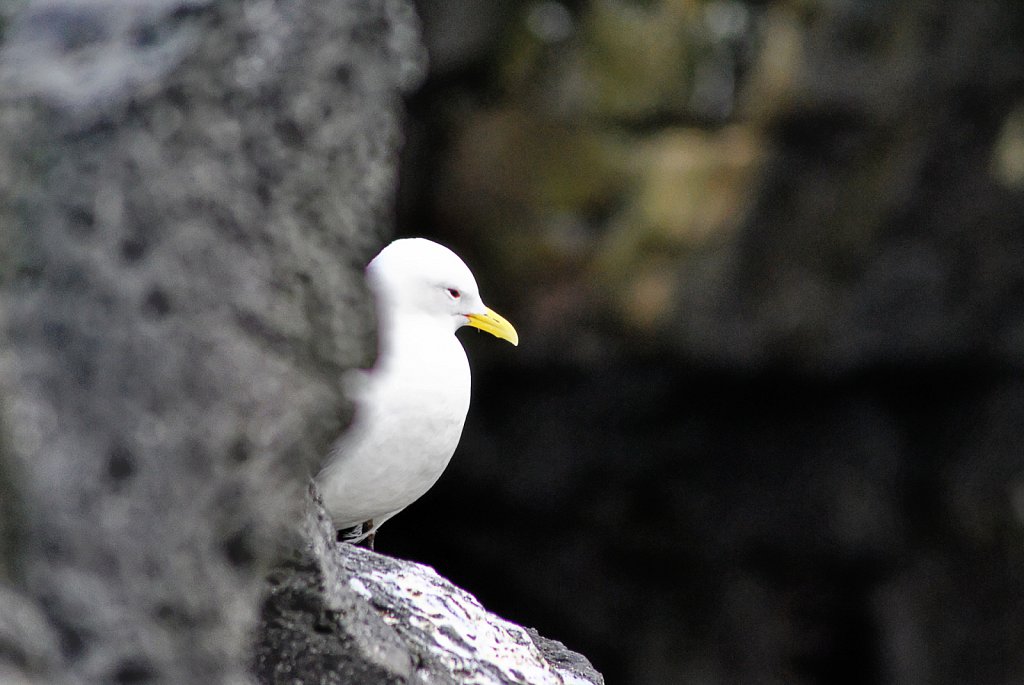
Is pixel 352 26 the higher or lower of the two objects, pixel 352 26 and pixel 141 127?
the higher

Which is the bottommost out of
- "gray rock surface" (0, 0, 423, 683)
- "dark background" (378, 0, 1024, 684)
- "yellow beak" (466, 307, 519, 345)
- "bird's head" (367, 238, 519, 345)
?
"dark background" (378, 0, 1024, 684)

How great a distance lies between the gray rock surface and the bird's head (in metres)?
1.61

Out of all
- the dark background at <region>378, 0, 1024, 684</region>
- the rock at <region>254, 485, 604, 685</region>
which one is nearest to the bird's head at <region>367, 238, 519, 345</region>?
the rock at <region>254, 485, 604, 685</region>

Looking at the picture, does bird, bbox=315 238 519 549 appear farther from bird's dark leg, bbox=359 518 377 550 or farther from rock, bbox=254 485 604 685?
rock, bbox=254 485 604 685

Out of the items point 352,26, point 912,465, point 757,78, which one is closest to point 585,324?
point 757,78

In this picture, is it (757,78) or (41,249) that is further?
(757,78)

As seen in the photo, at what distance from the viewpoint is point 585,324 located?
730 centimetres

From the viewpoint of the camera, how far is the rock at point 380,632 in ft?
6.55

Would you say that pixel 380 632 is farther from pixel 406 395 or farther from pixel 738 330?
pixel 738 330

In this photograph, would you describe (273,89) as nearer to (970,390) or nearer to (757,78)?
(757,78)

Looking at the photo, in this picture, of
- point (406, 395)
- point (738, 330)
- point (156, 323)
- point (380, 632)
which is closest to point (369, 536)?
point (406, 395)

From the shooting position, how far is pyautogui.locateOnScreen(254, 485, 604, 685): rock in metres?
2.00

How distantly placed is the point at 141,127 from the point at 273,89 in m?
0.19

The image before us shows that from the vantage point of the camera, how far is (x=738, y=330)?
743 centimetres
